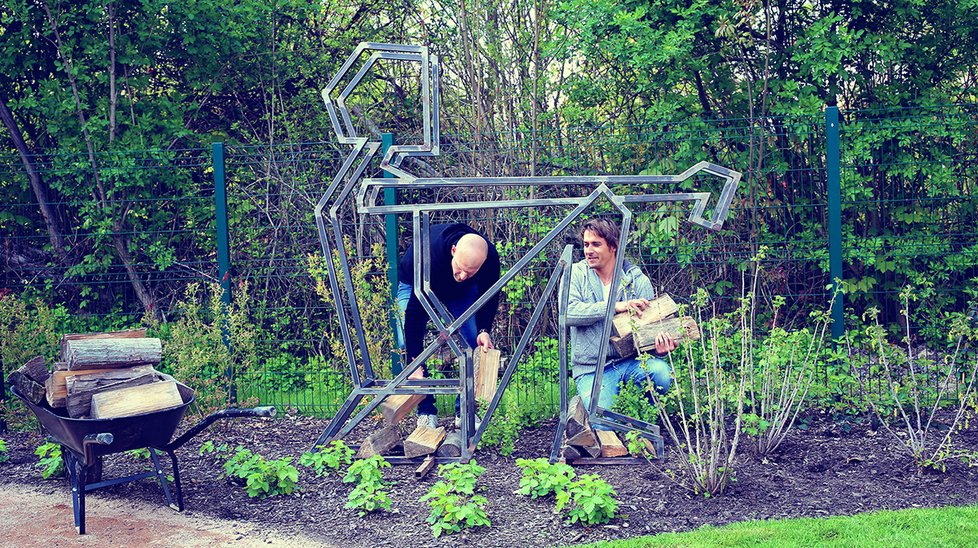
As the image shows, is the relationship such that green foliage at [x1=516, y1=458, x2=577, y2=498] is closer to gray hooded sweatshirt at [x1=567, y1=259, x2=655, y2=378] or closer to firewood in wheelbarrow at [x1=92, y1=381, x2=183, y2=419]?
gray hooded sweatshirt at [x1=567, y1=259, x2=655, y2=378]

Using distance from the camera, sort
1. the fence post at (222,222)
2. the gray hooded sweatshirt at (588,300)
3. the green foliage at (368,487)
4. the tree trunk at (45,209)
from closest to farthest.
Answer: the green foliage at (368,487)
the gray hooded sweatshirt at (588,300)
the fence post at (222,222)
the tree trunk at (45,209)

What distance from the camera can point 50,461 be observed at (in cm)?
556

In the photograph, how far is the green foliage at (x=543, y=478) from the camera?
453 centimetres

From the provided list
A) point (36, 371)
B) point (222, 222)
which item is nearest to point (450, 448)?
point (36, 371)

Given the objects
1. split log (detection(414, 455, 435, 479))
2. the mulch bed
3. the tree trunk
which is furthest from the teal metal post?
the tree trunk

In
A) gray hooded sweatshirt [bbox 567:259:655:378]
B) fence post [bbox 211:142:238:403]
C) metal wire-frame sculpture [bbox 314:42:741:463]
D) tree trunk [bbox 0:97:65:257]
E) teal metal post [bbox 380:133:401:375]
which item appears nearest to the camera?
metal wire-frame sculpture [bbox 314:42:741:463]

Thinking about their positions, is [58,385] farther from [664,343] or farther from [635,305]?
Answer: [664,343]

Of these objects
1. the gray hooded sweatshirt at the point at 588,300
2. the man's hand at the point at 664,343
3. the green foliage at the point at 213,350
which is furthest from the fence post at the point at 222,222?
the man's hand at the point at 664,343

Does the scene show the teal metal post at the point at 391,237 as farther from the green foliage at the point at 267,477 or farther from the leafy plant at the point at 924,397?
the leafy plant at the point at 924,397

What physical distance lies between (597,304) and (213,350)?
292cm

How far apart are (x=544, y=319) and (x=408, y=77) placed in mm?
3181

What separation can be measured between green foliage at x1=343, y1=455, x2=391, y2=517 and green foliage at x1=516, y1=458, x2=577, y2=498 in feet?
2.32

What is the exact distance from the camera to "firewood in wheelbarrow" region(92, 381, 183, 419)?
475cm

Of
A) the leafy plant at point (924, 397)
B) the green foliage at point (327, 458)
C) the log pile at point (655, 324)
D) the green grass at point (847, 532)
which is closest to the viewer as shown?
the green grass at point (847, 532)
